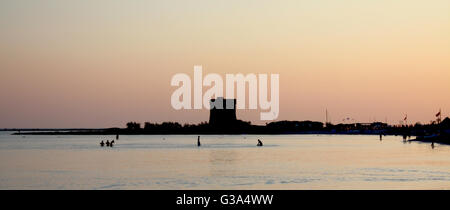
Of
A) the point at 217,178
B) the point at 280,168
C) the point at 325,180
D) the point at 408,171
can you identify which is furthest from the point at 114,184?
the point at 408,171

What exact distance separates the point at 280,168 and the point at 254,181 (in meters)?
12.9

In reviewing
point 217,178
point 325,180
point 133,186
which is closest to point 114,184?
point 133,186
